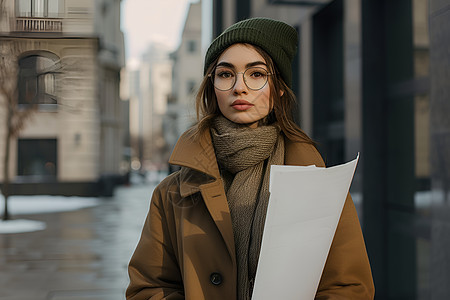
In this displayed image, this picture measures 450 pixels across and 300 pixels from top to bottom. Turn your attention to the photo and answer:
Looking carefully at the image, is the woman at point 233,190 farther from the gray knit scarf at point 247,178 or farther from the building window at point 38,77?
the building window at point 38,77

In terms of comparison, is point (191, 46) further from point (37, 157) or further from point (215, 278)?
point (215, 278)

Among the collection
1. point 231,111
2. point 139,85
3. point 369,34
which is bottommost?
point 231,111

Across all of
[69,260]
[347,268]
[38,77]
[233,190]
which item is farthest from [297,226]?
[69,260]

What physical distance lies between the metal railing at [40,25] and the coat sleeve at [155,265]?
0.76 metres

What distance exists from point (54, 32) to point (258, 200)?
2.73 feet

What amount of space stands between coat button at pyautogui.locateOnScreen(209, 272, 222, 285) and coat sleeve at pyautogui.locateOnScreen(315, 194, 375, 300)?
→ 0.32 m

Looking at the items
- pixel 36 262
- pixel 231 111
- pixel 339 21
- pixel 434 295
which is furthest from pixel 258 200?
pixel 36 262

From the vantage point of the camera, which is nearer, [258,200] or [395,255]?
[258,200]

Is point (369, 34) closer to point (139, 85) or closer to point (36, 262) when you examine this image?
point (36, 262)

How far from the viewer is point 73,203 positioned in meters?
20.9

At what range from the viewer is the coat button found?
164 cm

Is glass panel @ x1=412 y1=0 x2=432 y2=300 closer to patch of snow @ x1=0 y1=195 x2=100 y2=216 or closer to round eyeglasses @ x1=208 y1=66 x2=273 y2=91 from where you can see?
round eyeglasses @ x1=208 y1=66 x2=273 y2=91

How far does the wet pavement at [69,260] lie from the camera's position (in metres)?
6.43

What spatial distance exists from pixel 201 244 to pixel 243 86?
1.79ft
